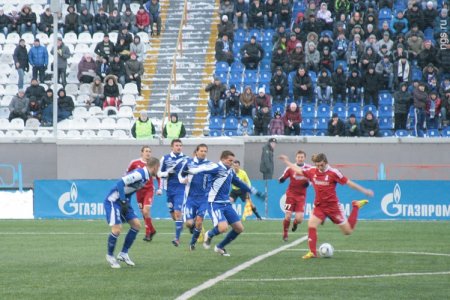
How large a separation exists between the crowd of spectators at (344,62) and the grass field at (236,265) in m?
11.8

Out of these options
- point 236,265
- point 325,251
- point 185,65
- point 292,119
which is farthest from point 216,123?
point 236,265

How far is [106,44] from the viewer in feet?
142

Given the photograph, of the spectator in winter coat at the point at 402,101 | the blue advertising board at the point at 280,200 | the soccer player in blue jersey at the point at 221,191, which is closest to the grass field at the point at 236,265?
the soccer player in blue jersey at the point at 221,191

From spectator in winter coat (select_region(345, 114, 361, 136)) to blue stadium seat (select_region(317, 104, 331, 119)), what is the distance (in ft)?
4.35

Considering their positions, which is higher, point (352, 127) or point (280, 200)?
point (352, 127)

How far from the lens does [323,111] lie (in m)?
40.8

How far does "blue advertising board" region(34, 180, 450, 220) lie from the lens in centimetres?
3412

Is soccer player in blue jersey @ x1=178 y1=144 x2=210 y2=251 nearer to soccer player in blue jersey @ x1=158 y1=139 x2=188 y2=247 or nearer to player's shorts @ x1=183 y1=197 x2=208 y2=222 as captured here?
player's shorts @ x1=183 y1=197 x2=208 y2=222

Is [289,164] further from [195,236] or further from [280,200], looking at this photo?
[280,200]

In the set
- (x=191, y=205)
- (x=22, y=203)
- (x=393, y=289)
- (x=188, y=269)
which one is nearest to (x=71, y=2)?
(x=22, y=203)

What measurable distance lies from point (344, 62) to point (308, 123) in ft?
9.03

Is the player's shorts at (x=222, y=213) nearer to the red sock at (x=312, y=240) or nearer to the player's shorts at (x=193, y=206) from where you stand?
the red sock at (x=312, y=240)

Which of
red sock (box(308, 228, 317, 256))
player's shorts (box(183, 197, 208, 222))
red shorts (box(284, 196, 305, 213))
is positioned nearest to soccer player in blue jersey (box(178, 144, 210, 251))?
player's shorts (box(183, 197, 208, 222))

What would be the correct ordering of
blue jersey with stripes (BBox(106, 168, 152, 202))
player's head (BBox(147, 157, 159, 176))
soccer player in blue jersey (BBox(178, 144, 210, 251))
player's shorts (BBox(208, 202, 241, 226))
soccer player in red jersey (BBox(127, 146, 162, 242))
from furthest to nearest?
soccer player in red jersey (BBox(127, 146, 162, 242)), soccer player in blue jersey (BBox(178, 144, 210, 251)), player's shorts (BBox(208, 202, 241, 226)), blue jersey with stripes (BBox(106, 168, 152, 202)), player's head (BBox(147, 157, 159, 176))
